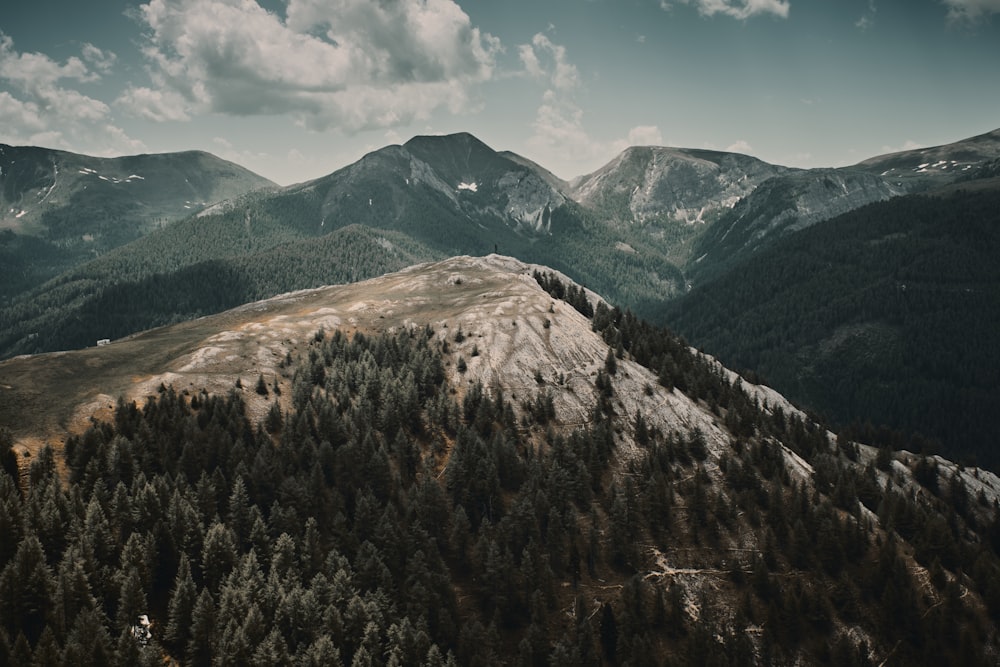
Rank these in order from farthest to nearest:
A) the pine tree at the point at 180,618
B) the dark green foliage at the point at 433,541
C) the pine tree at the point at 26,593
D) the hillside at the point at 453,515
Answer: the hillside at the point at 453,515
the dark green foliage at the point at 433,541
the pine tree at the point at 180,618
the pine tree at the point at 26,593

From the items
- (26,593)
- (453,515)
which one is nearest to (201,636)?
(26,593)

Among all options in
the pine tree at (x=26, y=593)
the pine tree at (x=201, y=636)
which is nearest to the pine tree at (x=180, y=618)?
the pine tree at (x=201, y=636)

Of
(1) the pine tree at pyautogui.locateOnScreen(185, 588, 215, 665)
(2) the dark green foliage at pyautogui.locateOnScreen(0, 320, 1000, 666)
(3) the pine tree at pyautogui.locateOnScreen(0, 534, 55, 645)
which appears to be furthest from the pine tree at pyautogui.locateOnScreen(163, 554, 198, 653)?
(3) the pine tree at pyautogui.locateOnScreen(0, 534, 55, 645)

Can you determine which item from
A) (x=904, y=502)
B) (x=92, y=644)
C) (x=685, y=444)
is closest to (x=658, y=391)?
(x=685, y=444)

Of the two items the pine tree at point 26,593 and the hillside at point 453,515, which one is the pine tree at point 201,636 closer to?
the hillside at point 453,515

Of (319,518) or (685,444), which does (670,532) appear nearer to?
(685,444)

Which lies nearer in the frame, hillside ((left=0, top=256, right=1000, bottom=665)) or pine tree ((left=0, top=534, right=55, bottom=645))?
pine tree ((left=0, top=534, right=55, bottom=645))

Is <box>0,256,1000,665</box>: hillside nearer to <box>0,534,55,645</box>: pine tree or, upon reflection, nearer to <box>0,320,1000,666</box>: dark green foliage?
<box>0,534,55,645</box>: pine tree

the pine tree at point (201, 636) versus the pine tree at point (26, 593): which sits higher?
the pine tree at point (26, 593)

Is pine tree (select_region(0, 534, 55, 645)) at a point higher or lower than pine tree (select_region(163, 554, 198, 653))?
higher
